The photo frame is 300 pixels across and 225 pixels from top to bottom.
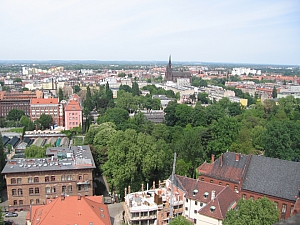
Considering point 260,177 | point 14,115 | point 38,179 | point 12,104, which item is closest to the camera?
point 260,177

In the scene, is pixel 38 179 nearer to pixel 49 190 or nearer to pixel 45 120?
pixel 49 190

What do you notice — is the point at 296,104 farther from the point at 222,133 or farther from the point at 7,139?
the point at 7,139

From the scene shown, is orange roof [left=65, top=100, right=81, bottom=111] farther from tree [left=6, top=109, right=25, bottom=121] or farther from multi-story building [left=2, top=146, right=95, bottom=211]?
multi-story building [left=2, top=146, right=95, bottom=211]

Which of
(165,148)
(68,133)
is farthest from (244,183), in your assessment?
(68,133)

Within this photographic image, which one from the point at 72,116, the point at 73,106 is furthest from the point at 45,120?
the point at 73,106

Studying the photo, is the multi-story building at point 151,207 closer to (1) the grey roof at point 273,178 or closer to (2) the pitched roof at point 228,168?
(2) the pitched roof at point 228,168

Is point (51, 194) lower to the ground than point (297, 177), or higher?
lower
